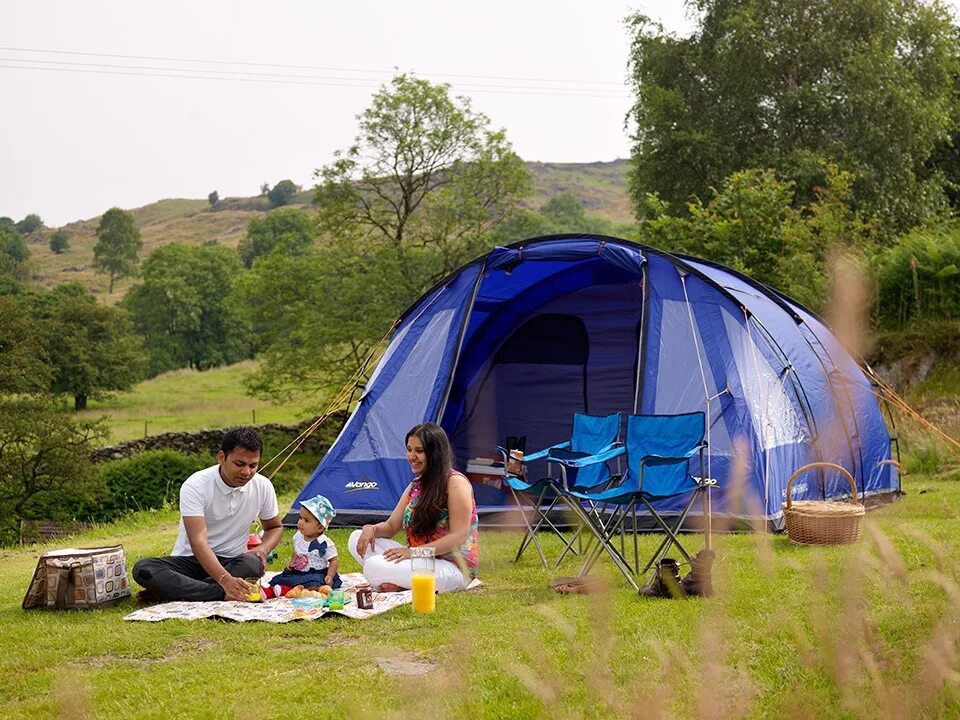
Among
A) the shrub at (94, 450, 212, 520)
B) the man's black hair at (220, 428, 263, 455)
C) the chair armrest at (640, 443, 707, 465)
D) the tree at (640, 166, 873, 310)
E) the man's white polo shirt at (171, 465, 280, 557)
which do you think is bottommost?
the shrub at (94, 450, 212, 520)

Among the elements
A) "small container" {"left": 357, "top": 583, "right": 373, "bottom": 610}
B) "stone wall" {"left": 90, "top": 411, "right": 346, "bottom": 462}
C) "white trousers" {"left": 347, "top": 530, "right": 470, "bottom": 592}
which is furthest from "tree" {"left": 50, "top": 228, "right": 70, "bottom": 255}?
"small container" {"left": 357, "top": 583, "right": 373, "bottom": 610}

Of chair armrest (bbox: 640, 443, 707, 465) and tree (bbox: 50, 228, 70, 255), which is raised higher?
Answer: tree (bbox: 50, 228, 70, 255)

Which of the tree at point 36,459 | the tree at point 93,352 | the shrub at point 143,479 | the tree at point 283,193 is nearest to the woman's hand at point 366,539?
the tree at point 36,459

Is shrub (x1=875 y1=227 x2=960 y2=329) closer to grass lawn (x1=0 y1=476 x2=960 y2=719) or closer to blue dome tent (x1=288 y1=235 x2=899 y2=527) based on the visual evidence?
blue dome tent (x1=288 y1=235 x2=899 y2=527)

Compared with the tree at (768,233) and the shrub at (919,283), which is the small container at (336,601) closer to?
the shrub at (919,283)

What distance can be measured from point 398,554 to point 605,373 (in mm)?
3458

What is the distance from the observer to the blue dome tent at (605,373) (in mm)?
7008

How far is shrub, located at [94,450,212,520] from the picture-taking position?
2103 cm

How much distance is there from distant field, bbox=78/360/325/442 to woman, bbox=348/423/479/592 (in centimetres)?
2360

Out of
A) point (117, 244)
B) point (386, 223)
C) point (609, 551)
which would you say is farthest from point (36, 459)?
point (117, 244)

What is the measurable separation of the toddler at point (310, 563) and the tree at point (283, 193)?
96996 mm

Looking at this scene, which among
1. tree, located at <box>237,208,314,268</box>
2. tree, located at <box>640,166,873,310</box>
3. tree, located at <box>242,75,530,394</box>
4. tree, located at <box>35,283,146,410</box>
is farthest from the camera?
tree, located at <box>237,208,314,268</box>

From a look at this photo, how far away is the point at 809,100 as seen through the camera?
19.8m

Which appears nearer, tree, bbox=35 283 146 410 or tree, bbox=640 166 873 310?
tree, bbox=640 166 873 310
